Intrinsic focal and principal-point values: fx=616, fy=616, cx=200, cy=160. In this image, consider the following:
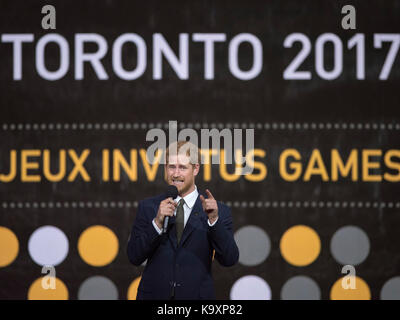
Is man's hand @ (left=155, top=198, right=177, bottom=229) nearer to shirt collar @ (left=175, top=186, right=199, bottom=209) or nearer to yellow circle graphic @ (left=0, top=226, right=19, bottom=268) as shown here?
shirt collar @ (left=175, top=186, right=199, bottom=209)

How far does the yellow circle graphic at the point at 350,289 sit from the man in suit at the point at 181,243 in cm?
152

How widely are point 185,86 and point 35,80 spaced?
103cm

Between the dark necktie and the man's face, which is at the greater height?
the man's face

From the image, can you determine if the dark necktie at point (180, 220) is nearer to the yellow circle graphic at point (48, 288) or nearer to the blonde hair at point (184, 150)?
the blonde hair at point (184, 150)

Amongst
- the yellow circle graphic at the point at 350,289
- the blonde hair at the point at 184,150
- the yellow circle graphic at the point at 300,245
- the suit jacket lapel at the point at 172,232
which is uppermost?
the blonde hair at the point at 184,150

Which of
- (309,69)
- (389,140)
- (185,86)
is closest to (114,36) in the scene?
(185,86)

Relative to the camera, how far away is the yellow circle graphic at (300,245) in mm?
4188

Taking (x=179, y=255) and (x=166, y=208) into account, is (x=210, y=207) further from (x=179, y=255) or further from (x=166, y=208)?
(x=179, y=255)

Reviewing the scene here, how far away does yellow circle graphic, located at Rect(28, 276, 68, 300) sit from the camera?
4203mm

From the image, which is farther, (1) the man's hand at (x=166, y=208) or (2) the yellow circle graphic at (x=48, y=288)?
(2) the yellow circle graphic at (x=48, y=288)

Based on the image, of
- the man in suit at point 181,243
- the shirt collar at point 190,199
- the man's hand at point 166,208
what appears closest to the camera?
the man's hand at point 166,208

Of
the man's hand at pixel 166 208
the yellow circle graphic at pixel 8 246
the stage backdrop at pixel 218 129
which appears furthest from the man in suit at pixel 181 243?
the yellow circle graphic at pixel 8 246

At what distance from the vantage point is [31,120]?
4219 mm

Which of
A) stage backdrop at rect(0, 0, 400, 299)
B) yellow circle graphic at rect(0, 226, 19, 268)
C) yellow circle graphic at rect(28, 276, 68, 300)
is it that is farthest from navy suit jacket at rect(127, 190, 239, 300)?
yellow circle graphic at rect(0, 226, 19, 268)
